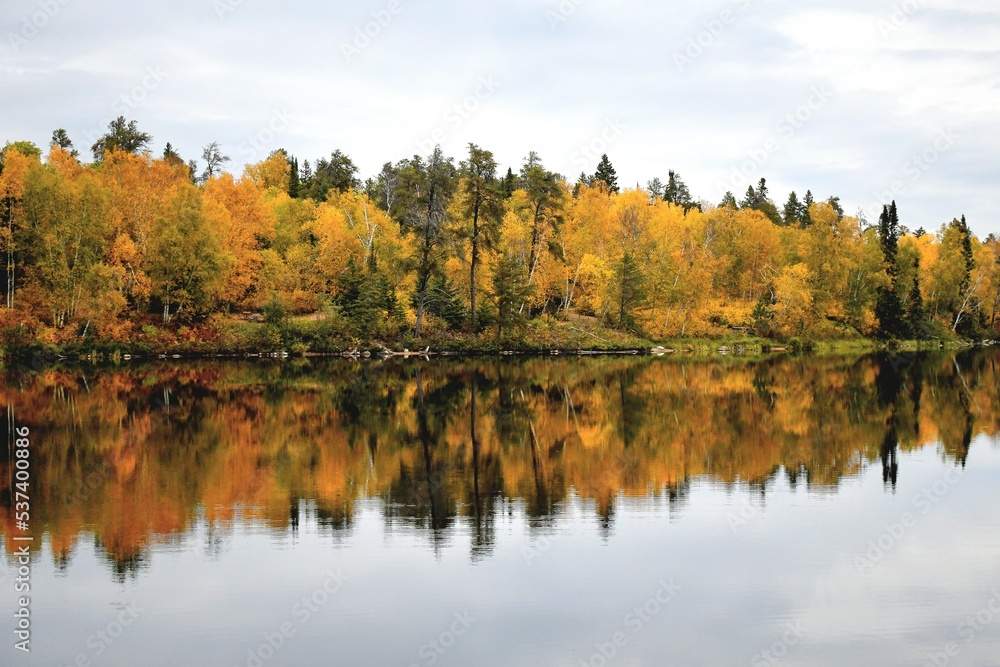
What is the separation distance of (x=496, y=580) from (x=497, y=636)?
5.89ft

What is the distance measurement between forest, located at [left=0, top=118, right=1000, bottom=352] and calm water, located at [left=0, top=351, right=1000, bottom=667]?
1165 inches

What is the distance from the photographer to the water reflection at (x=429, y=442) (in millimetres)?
15531

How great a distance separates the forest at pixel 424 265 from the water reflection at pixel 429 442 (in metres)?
15.7

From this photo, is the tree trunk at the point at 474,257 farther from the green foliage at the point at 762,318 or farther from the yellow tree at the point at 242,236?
the green foliage at the point at 762,318

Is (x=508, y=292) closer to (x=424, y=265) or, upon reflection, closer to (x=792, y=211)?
(x=424, y=265)

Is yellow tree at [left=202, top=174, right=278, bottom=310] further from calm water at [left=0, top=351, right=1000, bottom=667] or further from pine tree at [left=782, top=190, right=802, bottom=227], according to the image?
pine tree at [left=782, top=190, right=802, bottom=227]

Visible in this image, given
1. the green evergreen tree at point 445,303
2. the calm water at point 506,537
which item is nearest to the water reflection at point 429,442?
the calm water at point 506,537

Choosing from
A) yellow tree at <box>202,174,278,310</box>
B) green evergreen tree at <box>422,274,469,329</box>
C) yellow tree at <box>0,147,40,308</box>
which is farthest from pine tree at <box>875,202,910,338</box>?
yellow tree at <box>0,147,40,308</box>

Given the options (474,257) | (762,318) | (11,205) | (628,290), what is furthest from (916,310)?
(11,205)

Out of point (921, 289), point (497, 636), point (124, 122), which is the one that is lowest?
point (497, 636)

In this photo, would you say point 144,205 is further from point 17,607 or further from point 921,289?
point 921,289

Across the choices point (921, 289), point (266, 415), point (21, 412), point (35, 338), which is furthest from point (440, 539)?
point (921, 289)

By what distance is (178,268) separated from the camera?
57.8 m

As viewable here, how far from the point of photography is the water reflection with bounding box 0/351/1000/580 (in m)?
15.5
